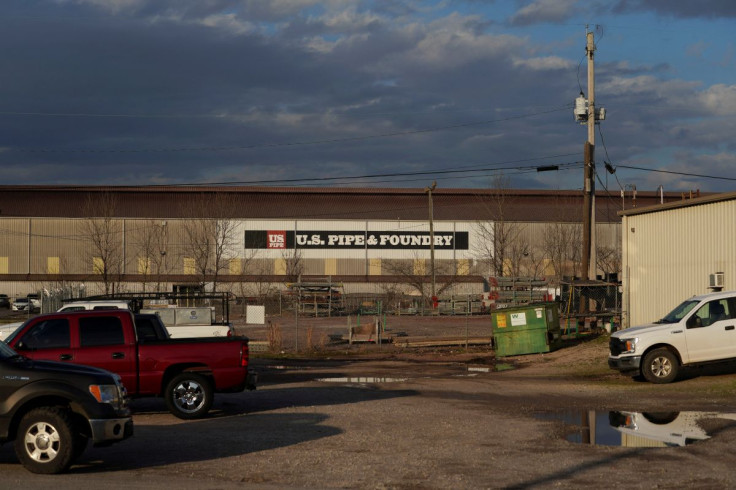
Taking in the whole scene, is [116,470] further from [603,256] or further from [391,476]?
[603,256]

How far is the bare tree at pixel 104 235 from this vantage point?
69.8 m

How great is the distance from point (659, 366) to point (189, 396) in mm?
11290

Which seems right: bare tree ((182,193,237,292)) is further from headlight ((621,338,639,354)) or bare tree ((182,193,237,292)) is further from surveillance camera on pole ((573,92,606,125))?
headlight ((621,338,639,354))

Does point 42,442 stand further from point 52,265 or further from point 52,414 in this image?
Result: point 52,265

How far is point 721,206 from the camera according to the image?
2630 centimetres

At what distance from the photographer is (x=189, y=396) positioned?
52.0ft

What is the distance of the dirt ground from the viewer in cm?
1027

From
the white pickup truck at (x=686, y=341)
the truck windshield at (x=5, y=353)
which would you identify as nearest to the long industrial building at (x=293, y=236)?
the white pickup truck at (x=686, y=341)

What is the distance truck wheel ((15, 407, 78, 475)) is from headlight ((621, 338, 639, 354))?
14377 millimetres

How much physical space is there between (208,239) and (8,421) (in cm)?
6130

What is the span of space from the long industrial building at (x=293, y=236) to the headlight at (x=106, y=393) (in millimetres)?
61695

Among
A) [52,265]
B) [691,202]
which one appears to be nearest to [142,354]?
[691,202]

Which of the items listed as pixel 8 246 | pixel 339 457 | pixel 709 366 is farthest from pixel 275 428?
pixel 8 246

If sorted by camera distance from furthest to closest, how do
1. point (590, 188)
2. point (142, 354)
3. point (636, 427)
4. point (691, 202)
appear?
point (590, 188)
point (691, 202)
point (142, 354)
point (636, 427)
